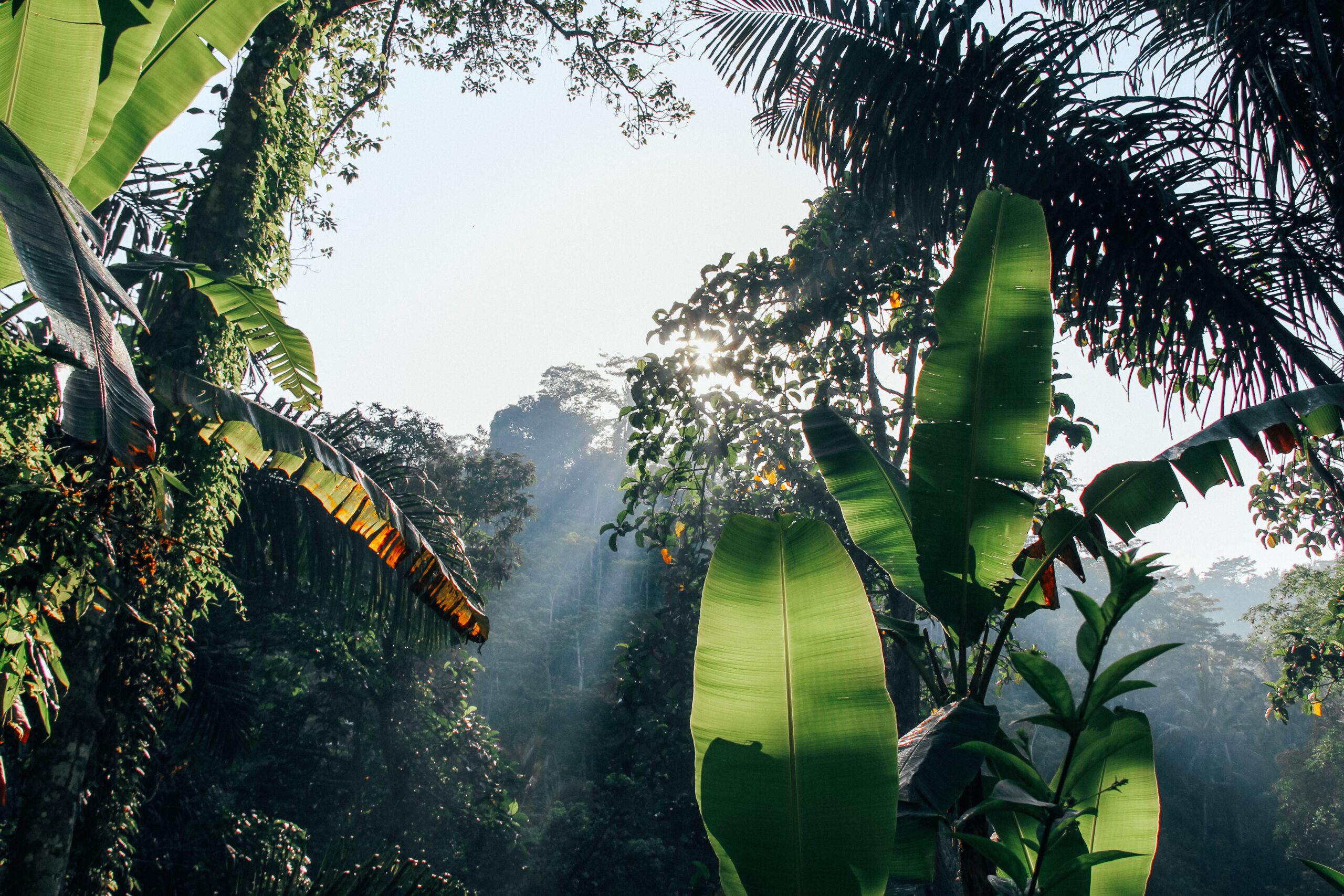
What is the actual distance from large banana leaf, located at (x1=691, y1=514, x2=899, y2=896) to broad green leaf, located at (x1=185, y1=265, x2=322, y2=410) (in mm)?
3065

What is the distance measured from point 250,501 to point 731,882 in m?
4.69

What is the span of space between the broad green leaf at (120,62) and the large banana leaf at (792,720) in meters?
2.50

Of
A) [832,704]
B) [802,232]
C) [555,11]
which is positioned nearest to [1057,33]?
[802,232]

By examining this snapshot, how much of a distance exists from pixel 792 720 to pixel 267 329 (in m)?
3.52

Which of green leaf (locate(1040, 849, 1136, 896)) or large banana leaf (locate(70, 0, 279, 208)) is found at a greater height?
large banana leaf (locate(70, 0, 279, 208))

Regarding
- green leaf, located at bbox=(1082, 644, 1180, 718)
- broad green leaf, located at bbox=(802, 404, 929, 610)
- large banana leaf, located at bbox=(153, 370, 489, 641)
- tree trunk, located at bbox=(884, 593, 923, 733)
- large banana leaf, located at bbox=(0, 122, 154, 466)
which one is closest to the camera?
large banana leaf, located at bbox=(0, 122, 154, 466)

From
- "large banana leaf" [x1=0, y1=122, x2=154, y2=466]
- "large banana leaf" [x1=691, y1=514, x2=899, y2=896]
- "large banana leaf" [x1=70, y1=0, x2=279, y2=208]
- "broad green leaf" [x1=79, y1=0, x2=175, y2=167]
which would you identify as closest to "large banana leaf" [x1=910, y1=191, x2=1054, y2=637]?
"large banana leaf" [x1=691, y1=514, x2=899, y2=896]

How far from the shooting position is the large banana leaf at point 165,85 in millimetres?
2654

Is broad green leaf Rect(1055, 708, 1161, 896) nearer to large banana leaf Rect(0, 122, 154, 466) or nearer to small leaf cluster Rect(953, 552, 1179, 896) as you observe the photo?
small leaf cluster Rect(953, 552, 1179, 896)

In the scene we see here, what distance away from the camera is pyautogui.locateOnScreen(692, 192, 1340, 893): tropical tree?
4.08 feet

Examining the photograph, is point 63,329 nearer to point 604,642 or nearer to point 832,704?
point 832,704

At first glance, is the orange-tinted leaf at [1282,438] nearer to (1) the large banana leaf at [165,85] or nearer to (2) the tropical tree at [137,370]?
(2) the tropical tree at [137,370]

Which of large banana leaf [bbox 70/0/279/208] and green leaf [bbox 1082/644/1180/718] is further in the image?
large banana leaf [bbox 70/0/279/208]

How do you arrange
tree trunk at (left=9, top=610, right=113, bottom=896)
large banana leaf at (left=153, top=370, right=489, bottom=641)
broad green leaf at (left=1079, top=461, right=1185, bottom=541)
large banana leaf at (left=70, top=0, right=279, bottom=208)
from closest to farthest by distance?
broad green leaf at (left=1079, top=461, right=1185, bottom=541) < large banana leaf at (left=70, top=0, right=279, bottom=208) < large banana leaf at (left=153, top=370, right=489, bottom=641) < tree trunk at (left=9, top=610, right=113, bottom=896)
